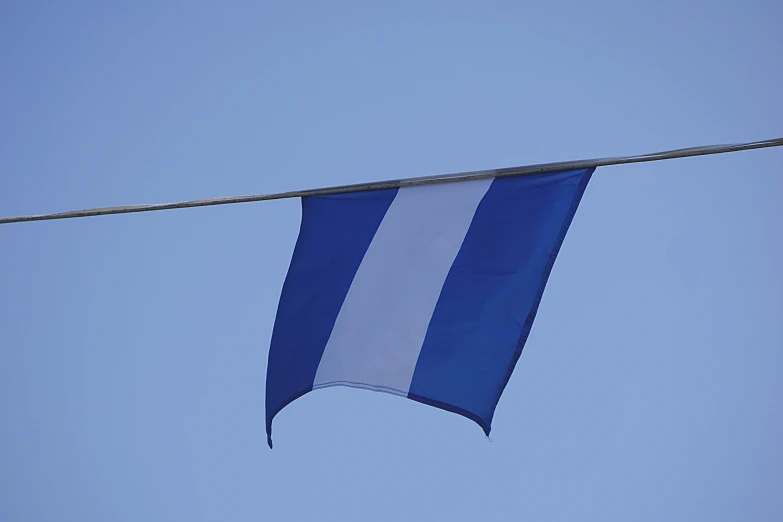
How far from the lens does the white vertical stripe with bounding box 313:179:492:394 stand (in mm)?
7055

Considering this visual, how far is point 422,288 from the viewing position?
7.22 m

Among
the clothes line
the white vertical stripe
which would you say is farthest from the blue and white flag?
the clothes line

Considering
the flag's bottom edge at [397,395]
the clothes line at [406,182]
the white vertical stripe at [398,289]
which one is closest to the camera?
the clothes line at [406,182]

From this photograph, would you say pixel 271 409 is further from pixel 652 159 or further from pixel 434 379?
pixel 652 159

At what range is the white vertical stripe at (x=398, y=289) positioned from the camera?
7.05 m

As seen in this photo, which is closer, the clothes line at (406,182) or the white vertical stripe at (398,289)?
the clothes line at (406,182)

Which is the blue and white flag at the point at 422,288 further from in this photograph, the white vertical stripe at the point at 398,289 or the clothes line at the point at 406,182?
the clothes line at the point at 406,182

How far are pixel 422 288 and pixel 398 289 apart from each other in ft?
0.68

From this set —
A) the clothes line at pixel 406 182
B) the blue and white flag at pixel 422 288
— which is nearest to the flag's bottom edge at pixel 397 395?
the blue and white flag at pixel 422 288

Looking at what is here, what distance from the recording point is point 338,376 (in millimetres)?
7168

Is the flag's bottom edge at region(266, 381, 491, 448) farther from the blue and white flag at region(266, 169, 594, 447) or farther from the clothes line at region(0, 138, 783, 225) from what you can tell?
the clothes line at region(0, 138, 783, 225)

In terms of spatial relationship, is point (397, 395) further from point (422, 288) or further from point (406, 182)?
point (406, 182)

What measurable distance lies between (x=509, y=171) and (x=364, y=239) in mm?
1464

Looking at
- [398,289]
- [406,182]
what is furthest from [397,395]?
[406,182]
